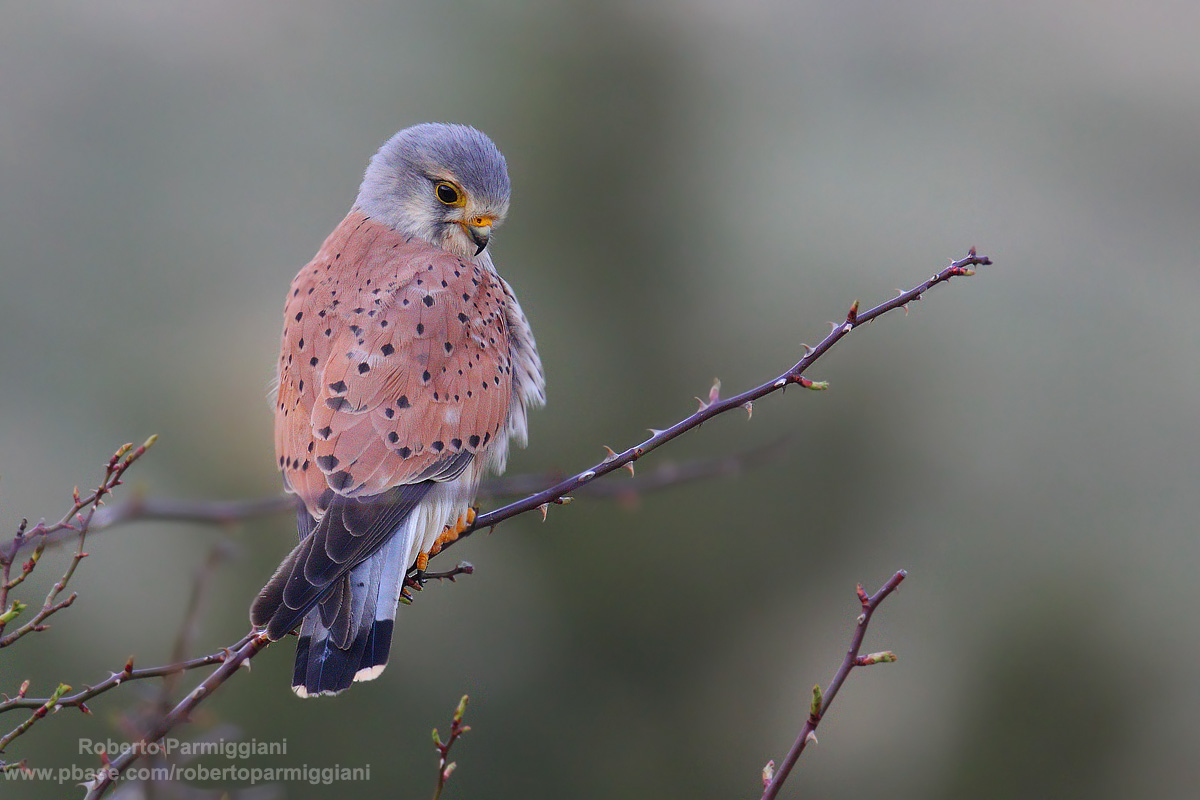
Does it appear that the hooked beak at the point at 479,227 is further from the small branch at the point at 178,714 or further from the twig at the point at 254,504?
the twig at the point at 254,504

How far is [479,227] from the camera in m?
3.02

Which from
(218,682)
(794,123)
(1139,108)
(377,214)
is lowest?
(218,682)

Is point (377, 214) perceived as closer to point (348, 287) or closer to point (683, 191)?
point (348, 287)

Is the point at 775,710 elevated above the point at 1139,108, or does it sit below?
below

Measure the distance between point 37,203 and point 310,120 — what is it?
65.5 inches

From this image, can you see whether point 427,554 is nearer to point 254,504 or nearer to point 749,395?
point 749,395

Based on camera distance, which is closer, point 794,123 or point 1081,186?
point 1081,186

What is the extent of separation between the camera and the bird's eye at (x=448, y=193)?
3.01 m

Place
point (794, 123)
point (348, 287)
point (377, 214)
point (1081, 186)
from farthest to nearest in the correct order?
point (794, 123) < point (1081, 186) < point (377, 214) < point (348, 287)

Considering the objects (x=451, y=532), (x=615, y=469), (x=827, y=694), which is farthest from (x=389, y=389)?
(x=827, y=694)

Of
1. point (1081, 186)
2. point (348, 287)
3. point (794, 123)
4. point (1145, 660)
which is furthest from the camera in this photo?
point (794, 123)

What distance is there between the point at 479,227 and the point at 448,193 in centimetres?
12

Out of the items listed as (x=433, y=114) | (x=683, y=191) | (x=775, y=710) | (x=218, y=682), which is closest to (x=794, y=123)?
(x=683, y=191)

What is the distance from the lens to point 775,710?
20.3 ft
